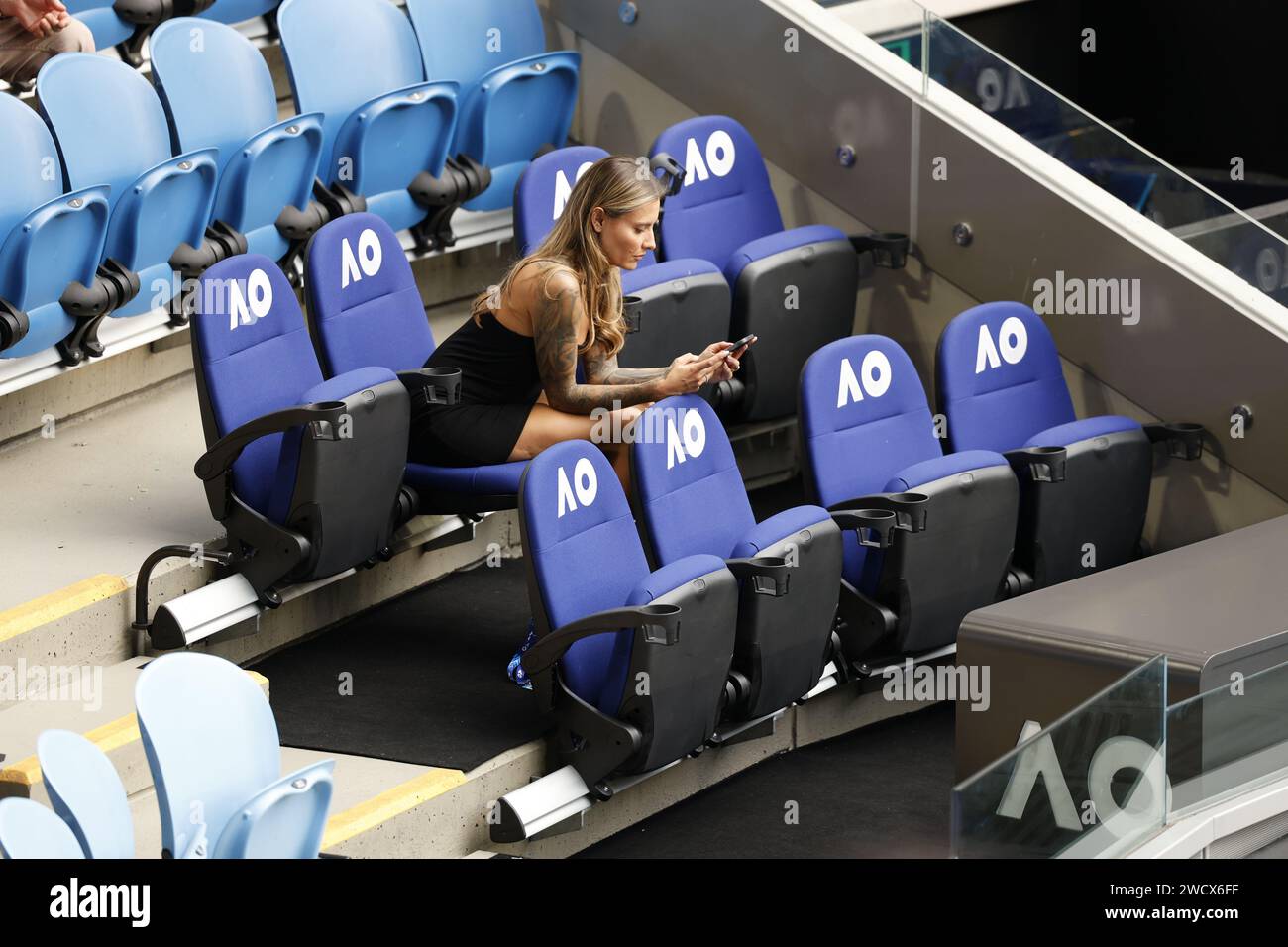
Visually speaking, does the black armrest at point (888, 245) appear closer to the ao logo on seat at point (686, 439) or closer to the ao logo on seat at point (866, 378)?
A: the ao logo on seat at point (866, 378)

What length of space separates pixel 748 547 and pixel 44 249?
0.99 metres

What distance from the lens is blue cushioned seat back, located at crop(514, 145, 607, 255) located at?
9.75ft

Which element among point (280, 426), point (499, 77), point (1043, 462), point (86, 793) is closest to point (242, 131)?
point (499, 77)

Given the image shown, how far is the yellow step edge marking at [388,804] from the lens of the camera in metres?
2.12

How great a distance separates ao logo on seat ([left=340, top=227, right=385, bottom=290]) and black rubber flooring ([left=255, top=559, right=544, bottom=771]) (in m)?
0.43

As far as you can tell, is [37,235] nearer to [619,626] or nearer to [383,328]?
[383,328]

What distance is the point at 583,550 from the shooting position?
229 cm

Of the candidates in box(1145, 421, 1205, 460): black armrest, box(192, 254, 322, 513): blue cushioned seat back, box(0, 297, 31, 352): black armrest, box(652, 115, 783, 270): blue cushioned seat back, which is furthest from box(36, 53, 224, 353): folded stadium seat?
box(1145, 421, 1205, 460): black armrest

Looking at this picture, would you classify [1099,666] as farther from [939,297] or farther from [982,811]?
[939,297]

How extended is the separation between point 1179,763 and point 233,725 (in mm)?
940

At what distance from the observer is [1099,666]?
220cm

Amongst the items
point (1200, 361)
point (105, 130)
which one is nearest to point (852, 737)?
point (1200, 361)

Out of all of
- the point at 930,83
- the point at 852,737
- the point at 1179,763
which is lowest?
the point at 852,737
